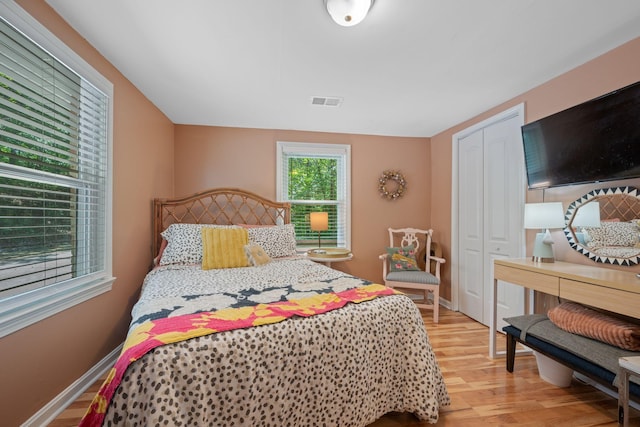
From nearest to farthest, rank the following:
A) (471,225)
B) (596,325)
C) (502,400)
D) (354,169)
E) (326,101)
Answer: (596,325)
(502,400)
(326,101)
(471,225)
(354,169)

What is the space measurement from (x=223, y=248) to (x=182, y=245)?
0.42 metres

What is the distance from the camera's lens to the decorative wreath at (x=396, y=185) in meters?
4.10

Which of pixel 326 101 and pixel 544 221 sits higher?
pixel 326 101

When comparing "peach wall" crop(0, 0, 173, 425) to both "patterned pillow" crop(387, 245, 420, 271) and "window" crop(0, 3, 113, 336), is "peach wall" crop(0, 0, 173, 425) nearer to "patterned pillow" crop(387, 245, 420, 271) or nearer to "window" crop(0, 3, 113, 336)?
"window" crop(0, 3, 113, 336)

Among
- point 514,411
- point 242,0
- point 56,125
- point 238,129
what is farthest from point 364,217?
point 56,125

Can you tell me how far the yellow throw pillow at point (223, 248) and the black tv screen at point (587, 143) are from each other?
2.64 metres

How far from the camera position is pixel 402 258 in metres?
3.68

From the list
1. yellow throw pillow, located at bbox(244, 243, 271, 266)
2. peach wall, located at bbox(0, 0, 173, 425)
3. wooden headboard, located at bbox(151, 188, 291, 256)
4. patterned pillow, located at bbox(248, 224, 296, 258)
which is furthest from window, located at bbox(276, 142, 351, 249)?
peach wall, located at bbox(0, 0, 173, 425)

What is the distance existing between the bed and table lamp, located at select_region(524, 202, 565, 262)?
4.19 ft

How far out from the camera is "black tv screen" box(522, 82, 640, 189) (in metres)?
1.80

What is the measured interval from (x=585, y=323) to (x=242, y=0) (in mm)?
2798

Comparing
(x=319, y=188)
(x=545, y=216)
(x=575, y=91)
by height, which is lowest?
(x=545, y=216)

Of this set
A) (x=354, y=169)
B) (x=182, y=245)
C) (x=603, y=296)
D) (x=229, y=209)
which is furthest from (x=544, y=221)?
(x=229, y=209)

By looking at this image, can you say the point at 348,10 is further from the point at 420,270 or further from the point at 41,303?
the point at 420,270
